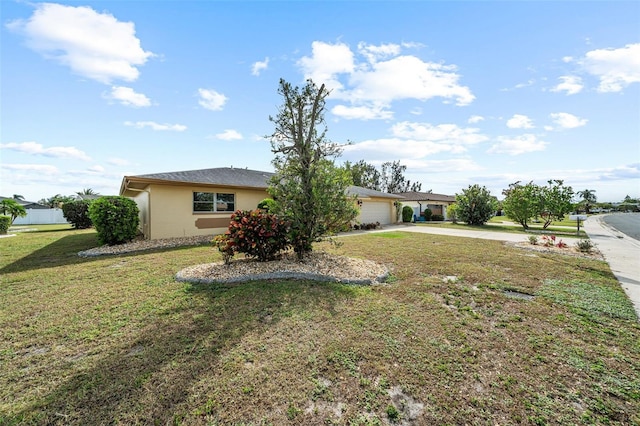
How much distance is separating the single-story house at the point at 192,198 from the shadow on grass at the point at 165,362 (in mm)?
8197

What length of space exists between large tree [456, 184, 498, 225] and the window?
18.1 metres

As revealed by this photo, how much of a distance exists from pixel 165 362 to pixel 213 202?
11.0 meters

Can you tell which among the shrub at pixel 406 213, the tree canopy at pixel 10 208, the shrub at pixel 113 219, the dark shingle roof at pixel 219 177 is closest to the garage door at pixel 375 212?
the shrub at pixel 406 213

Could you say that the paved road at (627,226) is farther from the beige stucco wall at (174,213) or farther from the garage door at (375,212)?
the beige stucco wall at (174,213)

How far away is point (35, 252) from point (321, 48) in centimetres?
1224

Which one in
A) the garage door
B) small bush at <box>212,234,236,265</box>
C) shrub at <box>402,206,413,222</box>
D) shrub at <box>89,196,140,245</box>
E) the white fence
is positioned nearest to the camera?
small bush at <box>212,234,236,265</box>

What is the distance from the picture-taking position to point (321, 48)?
8969 mm

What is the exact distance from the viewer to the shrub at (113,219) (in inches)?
370

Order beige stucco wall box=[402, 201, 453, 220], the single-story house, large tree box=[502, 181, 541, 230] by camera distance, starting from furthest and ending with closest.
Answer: beige stucco wall box=[402, 201, 453, 220]
large tree box=[502, 181, 541, 230]
the single-story house

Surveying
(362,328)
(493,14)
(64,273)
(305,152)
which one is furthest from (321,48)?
(64,273)

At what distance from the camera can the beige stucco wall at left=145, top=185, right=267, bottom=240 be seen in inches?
444

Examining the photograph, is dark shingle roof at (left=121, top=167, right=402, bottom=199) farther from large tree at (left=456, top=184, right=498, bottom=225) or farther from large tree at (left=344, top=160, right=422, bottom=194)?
large tree at (left=344, top=160, right=422, bottom=194)

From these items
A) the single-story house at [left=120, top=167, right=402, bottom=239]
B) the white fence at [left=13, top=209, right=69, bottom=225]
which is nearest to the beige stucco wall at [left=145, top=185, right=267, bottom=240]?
the single-story house at [left=120, top=167, right=402, bottom=239]

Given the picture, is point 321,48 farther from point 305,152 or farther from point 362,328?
point 362,328
